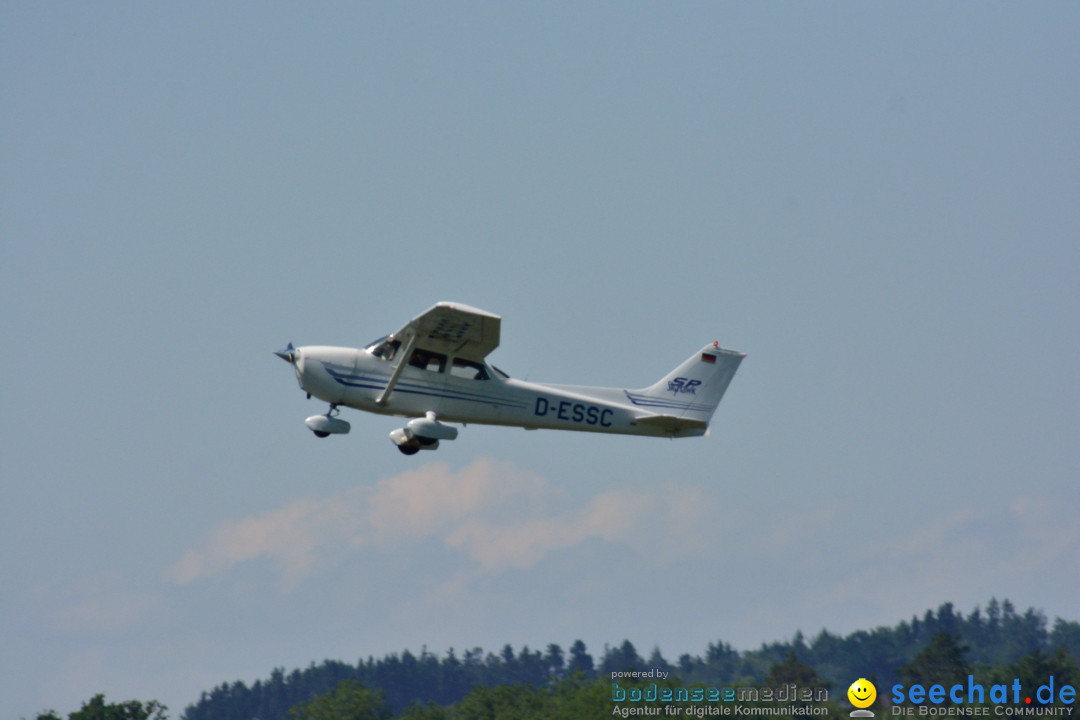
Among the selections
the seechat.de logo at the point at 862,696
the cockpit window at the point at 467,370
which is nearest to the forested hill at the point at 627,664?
the seechat.de logo at the point at 862,696

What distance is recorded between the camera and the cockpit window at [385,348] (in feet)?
80.3

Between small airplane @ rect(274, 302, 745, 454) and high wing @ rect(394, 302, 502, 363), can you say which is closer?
high wing @ rect(394, 302, 502, 363)

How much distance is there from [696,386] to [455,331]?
5988 millimetres

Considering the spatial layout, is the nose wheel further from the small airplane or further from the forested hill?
the forested hill

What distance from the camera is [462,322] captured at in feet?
76.6

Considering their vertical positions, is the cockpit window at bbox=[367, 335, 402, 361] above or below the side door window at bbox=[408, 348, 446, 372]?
above

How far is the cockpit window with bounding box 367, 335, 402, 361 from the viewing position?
24.5 meters

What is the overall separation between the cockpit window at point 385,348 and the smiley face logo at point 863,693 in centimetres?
1883

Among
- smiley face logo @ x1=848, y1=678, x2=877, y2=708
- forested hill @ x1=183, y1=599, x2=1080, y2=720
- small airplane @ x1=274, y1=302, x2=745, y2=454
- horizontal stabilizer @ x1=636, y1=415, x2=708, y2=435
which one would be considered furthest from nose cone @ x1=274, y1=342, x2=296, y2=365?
forested hill @ x1=183, y1=599, x2=1080, y2=720

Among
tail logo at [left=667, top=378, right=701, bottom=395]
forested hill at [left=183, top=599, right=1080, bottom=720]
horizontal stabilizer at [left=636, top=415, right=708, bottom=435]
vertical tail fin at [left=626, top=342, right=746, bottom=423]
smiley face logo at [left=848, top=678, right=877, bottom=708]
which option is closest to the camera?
horizontal stabilizer at [left=636, top=415, right=708, bottom=435]

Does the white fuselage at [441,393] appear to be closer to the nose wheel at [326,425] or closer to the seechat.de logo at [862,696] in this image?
the nose wheel at [326,425]

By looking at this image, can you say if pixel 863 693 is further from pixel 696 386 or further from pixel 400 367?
pixel 400 367

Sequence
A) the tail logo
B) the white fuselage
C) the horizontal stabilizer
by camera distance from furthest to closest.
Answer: the tail logo < the horizontal stabilizer < the white fuselage

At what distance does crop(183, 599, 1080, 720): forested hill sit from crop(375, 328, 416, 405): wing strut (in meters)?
74.1
